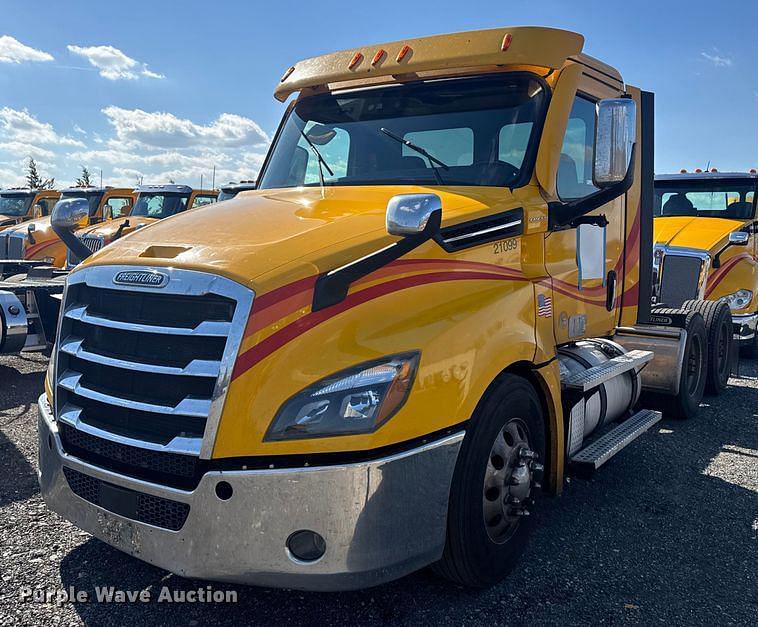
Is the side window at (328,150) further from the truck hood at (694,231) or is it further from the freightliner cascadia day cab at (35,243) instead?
the freightliner cascadia day cab at (35,243)

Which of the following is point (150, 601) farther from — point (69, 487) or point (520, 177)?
point (520, 177)

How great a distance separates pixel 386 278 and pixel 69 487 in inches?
64.8

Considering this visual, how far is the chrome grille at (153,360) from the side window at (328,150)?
1.61 metres

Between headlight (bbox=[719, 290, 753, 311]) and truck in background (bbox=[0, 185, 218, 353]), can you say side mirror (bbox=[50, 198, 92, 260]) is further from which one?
headlight (bbox=[719, 290, 753, 311])

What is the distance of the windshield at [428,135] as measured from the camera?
382cm

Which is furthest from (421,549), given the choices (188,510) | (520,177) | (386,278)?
(520,177)

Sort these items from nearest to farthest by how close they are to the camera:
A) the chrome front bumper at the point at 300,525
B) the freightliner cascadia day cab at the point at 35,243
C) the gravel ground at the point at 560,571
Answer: the chrome front bumper at the point at 300,525
the gravel ground at the point at 560,571
the freightliner cascadia day cab at the point at 35,243

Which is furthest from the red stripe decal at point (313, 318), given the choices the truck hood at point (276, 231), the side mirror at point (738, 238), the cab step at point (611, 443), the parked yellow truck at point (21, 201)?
the parked yellow truck at point (21, 201)

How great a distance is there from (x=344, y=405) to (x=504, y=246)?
140 centimetres

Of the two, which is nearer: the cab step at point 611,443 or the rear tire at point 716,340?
the cab step at point 611,443

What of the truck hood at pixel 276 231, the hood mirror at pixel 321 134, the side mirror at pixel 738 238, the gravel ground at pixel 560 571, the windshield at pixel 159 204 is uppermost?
the hood mirror at pixel 321 134

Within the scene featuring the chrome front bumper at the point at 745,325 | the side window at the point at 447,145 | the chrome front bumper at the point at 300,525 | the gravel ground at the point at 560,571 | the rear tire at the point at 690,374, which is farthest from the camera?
the chrome front bumper at the point at 745,325

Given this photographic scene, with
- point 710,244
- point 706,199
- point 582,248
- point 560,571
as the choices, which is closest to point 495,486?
point 560,571

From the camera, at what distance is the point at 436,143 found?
3.92 m
